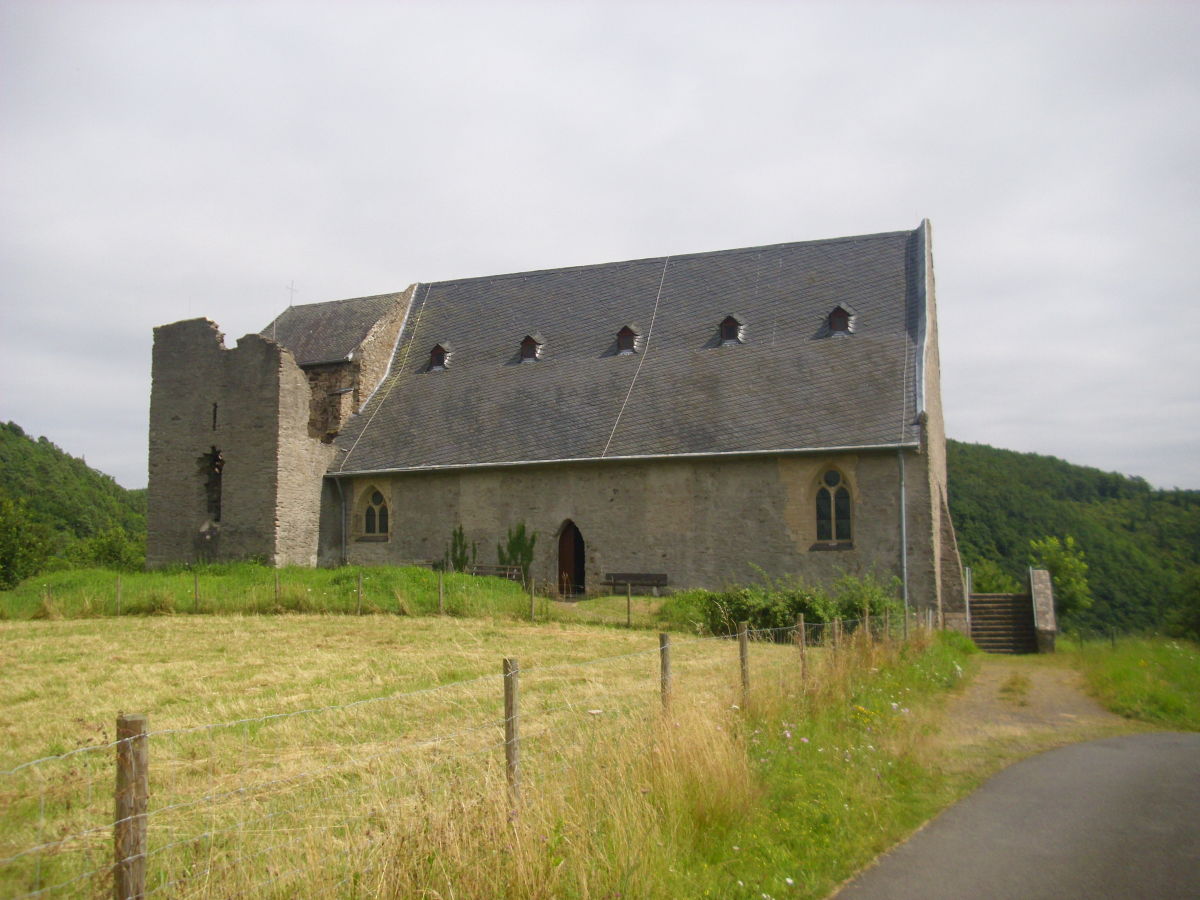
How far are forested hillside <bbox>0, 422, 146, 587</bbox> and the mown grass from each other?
1436 inches

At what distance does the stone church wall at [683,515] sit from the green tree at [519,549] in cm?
21

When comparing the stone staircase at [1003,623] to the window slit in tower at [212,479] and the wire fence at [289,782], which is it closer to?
the wire fence at [289,782]

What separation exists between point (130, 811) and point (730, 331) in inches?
931

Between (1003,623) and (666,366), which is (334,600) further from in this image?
(1003,623)

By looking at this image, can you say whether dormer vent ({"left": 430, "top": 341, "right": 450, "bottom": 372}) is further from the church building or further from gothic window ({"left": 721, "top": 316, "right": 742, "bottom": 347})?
gothic window ({"left": 721, "top": 316, "right": 742, "bottom": 347})

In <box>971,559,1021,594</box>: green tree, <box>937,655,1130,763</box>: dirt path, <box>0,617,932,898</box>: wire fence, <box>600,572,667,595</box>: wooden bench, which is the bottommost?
<box>937,655,1130,763</box>: dirt path

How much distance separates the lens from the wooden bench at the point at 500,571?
2502 centimetres

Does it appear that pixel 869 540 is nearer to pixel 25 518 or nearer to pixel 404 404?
pixel 404 404

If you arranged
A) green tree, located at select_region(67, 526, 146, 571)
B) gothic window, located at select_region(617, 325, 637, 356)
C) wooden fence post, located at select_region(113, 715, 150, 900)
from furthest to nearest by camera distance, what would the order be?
green tree, located at select_region(67, 526, 146, 571), gothic window, located at select_region(617, 325, 637, 356), wooden fence post, located at select_region(113, 715, 150, 900)

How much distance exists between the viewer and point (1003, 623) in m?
23.0

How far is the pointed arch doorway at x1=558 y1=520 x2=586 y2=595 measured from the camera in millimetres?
25266

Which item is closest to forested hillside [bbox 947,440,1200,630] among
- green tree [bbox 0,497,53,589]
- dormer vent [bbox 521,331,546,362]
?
dormer vent [bbox 521,331,546,362]

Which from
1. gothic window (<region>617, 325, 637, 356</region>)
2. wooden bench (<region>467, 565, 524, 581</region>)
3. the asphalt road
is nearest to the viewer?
the asphalt road

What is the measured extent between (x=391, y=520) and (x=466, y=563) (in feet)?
9.02
